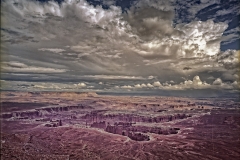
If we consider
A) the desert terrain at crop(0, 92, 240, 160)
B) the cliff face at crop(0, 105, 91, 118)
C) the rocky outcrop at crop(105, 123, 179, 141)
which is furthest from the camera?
the cliff face at crop(0, 105, 91, 118)

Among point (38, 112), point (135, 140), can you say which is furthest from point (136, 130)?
point (38, 112)

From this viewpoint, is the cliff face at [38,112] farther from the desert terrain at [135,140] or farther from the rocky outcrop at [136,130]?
the rocky outcrop at [136,130]

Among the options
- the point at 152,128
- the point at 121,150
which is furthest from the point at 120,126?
the point at 121,150

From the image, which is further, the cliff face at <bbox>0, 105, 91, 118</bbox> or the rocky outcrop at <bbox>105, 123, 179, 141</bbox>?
the cliff face at <bbox>0, 105, 91, 118</bbox>

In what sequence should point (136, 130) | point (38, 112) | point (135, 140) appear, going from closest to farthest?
point (135, 140)
point (136, 130)
point (38, 112)

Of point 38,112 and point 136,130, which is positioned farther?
point 38,112

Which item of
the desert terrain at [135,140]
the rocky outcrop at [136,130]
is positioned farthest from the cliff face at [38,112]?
the rocky outcrop at [136,130]

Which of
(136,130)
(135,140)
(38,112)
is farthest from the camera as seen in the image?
(38,112)

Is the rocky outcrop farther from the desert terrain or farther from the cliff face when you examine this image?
the cliff face

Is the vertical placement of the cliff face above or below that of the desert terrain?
above

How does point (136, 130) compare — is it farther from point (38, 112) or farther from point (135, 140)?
point (38, 112)

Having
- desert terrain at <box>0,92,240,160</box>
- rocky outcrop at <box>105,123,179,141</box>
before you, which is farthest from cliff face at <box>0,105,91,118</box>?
rocky outcrop at <box>105,123,179,141</box>

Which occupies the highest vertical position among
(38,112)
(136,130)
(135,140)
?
Answer: (38,112)
